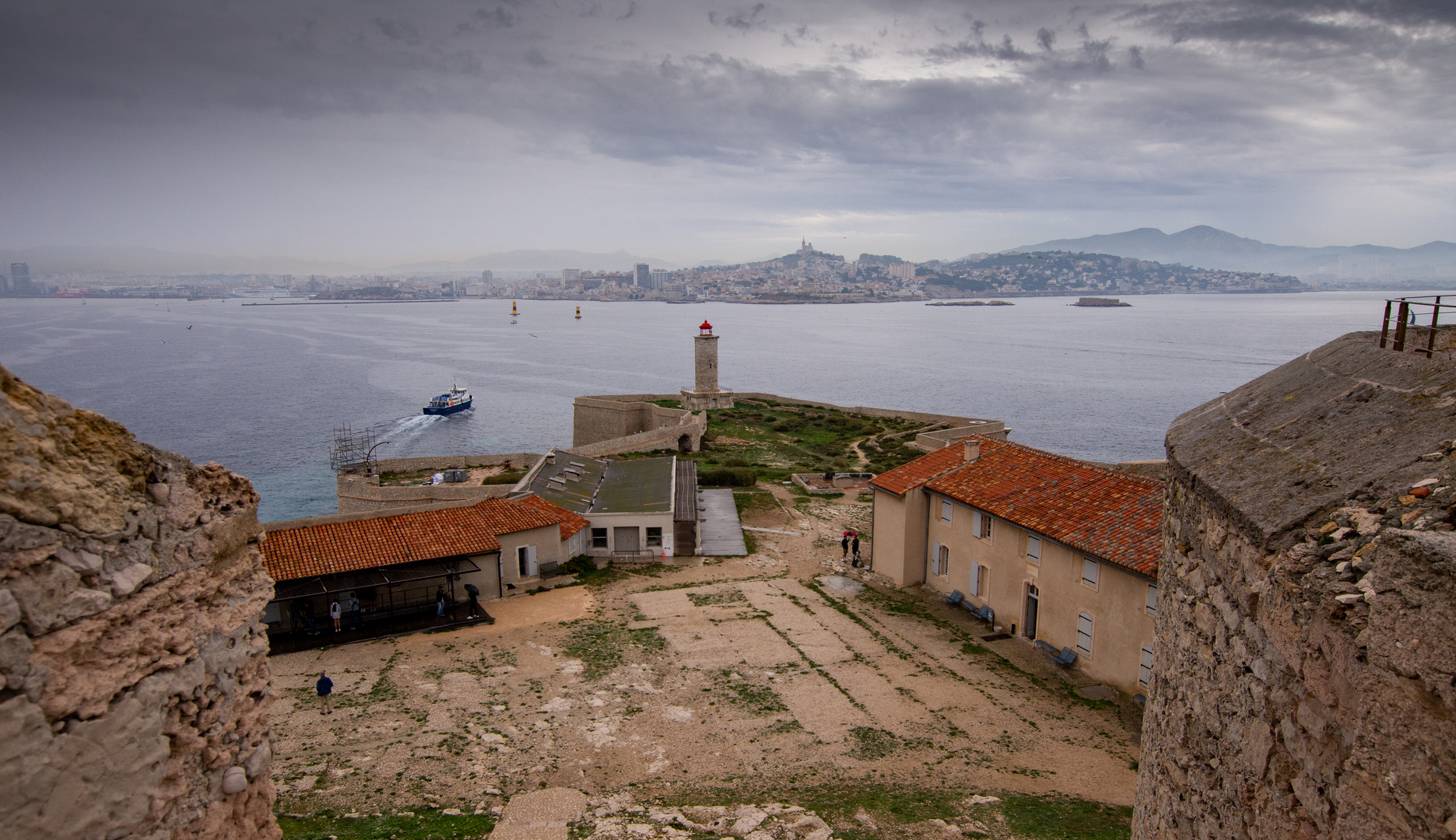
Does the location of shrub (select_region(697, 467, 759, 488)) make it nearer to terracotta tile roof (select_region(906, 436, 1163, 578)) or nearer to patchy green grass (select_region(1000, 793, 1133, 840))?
terracotta tile roof (select_region(906, 436, 1163, 578))

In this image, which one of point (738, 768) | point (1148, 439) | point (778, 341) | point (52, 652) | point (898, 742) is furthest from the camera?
point (778, 341)

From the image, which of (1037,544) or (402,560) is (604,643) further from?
(1037,544)

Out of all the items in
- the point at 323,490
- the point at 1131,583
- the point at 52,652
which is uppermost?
the point at 52,652

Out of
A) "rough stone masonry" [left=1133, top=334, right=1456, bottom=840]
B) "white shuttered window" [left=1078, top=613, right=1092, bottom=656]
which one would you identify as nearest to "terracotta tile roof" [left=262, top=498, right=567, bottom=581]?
"white shuttered window" [left=1078, top=613, right=1092, bottom=656]

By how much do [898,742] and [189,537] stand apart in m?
12.6

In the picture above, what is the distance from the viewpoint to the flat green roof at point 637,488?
27312mm

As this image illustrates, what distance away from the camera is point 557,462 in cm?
3316

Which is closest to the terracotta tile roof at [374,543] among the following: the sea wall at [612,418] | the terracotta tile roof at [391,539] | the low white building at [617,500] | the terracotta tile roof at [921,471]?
the terracotta tile roof at [391,539]

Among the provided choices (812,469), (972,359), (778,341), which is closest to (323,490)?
(812,469)

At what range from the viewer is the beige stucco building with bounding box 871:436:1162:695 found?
667 inches

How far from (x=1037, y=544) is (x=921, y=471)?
5.81m

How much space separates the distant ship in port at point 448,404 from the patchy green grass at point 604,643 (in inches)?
2362

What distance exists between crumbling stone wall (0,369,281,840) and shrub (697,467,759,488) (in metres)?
31.4

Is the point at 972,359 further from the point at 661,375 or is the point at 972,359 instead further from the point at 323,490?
the point at 323,490
